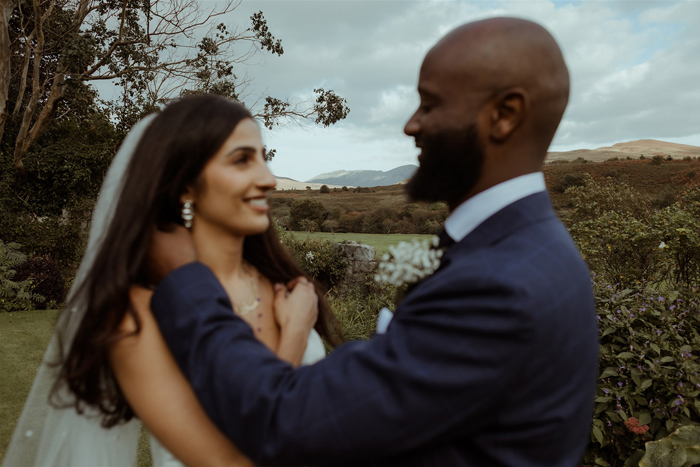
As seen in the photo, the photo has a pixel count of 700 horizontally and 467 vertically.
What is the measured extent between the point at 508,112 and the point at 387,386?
710mm

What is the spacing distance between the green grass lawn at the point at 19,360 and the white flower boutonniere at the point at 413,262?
13.6ft

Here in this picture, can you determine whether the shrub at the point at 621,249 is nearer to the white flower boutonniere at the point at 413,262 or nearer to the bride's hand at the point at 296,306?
the bride's hand at the point at 296,306

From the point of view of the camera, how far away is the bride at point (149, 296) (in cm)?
139

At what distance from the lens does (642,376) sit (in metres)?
3.65

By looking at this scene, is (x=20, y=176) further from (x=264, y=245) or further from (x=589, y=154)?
(x=589, y=154)

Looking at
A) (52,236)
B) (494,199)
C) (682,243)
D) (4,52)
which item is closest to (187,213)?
(494,199)

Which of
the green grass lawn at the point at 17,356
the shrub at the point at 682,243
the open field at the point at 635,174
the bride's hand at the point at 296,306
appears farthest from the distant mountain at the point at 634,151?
the bride's hand at the point at 296,306

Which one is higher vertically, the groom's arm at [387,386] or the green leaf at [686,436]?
the groom's arm at [387,386]

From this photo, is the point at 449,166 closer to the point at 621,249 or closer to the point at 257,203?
the point at 257,203

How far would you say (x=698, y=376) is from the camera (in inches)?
137

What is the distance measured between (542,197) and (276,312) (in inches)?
39.2

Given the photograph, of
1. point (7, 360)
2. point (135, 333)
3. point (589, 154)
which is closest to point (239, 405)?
point (135, 333)

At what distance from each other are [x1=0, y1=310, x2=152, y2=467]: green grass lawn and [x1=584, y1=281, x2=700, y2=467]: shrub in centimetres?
415

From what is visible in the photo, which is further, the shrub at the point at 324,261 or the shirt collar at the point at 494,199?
the shrub at the point at 324,261
